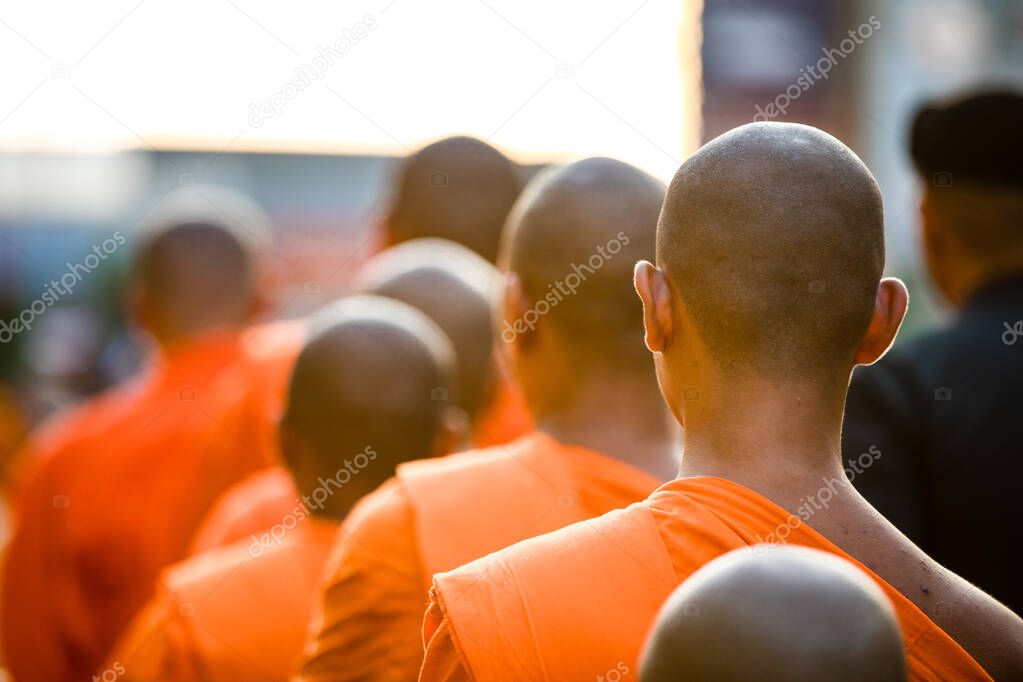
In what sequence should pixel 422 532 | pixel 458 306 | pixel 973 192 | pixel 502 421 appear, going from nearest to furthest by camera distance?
pixel 422 532 → pixel 973 192 → pixel 458 306 → pixel 502 421

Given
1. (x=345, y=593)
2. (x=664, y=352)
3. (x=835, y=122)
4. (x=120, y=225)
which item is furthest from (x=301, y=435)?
(x=120, y=225)

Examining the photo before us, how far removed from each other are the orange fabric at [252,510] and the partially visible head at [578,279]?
36.0 inches

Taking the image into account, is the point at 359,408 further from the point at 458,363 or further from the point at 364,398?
the point at 458,363

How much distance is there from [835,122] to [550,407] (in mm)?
13194

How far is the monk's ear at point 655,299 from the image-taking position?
6.11ft

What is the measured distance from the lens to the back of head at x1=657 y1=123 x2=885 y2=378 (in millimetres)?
1761

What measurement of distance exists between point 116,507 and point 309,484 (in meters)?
1.74

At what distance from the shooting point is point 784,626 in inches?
46.9

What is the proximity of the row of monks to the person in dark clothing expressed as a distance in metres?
0.16

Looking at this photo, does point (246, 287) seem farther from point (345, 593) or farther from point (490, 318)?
point (345, 593)

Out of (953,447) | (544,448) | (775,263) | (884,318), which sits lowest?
(953,447)
